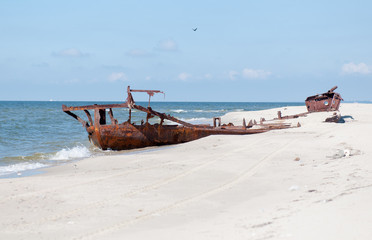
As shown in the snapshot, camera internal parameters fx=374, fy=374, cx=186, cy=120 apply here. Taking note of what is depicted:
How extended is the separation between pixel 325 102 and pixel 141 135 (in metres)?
12.7

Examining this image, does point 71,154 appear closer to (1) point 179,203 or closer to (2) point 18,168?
(2) point 18,168

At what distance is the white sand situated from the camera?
3836 millimetres

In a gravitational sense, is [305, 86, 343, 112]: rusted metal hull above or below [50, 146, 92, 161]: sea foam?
above

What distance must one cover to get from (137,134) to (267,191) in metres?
8.22

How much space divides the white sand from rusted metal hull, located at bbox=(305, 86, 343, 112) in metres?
12.4

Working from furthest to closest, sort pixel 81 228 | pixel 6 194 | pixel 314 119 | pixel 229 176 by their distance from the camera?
pixel 314 119 < pixel 229 176 < pixel 6 194 < pixel 81 228

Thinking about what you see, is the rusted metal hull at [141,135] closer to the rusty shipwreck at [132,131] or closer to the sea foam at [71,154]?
the rusty shipwreck at [132,131]

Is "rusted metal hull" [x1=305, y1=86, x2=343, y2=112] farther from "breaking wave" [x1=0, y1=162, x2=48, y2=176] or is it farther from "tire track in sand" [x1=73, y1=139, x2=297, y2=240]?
"breaking wave" [x1=0, y1=162, x2=48, y2=176]

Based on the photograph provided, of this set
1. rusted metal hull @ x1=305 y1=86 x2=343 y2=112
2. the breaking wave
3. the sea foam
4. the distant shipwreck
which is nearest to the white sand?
the breaking wave

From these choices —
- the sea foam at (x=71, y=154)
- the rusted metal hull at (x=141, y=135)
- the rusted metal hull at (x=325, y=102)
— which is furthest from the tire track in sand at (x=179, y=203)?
the rusted metal hull at (x=325, y=102)

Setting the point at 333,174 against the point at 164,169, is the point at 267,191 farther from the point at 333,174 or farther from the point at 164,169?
the point at 164,169

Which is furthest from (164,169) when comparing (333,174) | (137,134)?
(137,134)

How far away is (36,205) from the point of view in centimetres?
553

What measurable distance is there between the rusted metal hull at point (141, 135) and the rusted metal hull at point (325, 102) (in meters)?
9.29
